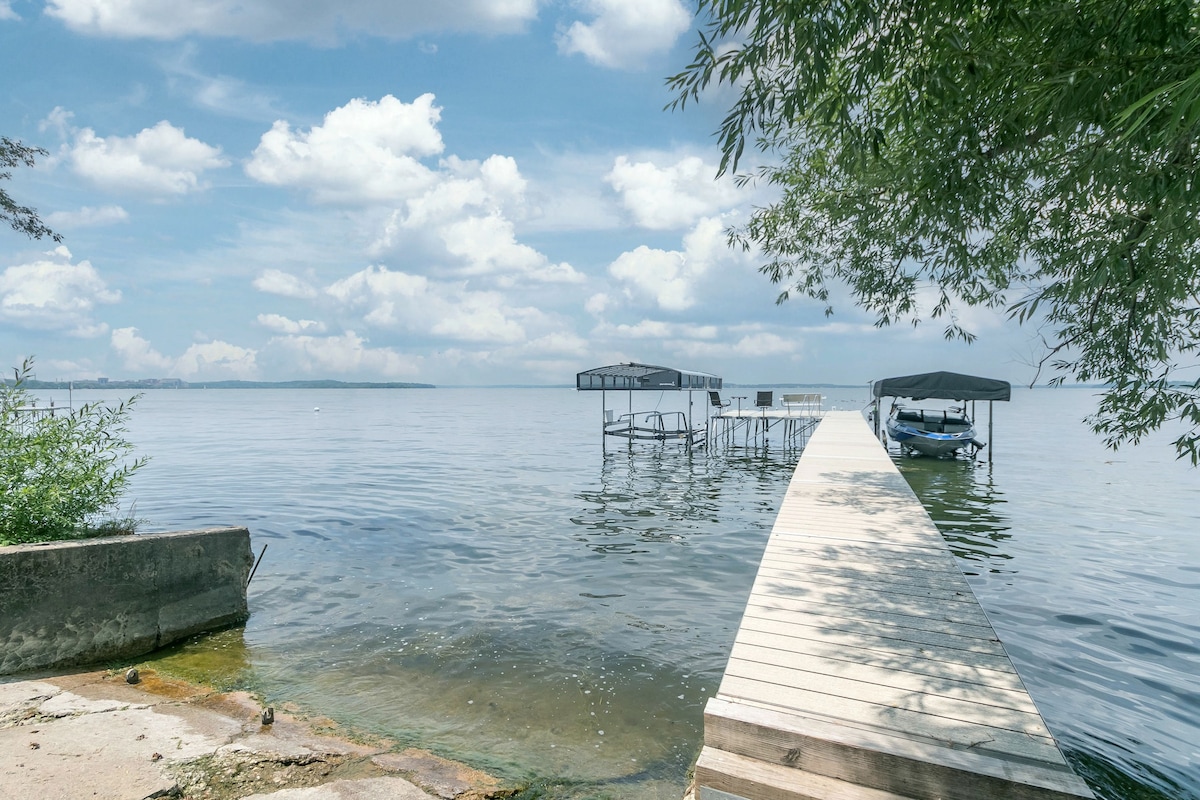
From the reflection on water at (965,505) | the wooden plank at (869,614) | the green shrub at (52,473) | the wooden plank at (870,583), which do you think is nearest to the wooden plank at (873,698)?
the wooden plank at (869,614)

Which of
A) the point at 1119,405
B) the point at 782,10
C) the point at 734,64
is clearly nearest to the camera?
the point at 782,10

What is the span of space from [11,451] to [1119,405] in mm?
10562

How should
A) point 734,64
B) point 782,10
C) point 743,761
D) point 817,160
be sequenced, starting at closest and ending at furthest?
point 743,761 → point 782,10 → point 734,64 → point 817,160

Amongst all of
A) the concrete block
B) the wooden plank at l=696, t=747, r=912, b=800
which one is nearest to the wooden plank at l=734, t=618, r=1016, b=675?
the wooden plank at l=696, t=747, r=912, b=800

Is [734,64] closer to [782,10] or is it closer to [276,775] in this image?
[782,10]

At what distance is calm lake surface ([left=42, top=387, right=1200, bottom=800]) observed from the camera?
493 cm

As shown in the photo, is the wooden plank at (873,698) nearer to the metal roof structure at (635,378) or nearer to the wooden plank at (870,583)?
the wooden plank at (870,583)

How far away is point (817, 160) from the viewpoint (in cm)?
809

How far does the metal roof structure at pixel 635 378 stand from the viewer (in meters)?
23.9

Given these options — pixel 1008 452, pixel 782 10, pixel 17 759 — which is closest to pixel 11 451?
pixel 17 759

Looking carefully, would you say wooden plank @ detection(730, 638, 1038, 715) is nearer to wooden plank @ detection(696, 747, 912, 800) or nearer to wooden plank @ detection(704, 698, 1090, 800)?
wooden plank @ detection(704, 698, 1090, 800)

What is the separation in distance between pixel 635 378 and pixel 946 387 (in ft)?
37.0

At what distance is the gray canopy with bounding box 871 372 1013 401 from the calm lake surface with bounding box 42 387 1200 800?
4223mm

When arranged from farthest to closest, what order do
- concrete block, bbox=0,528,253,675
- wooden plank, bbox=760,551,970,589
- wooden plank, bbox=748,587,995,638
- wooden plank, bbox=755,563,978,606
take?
wooden plank, bbox=760,551,970,589, wooden plank, bbox=755,563,978,606, concrete block, bbox=0,528,253,675, wooden plank, bbox=748,587,995,638
